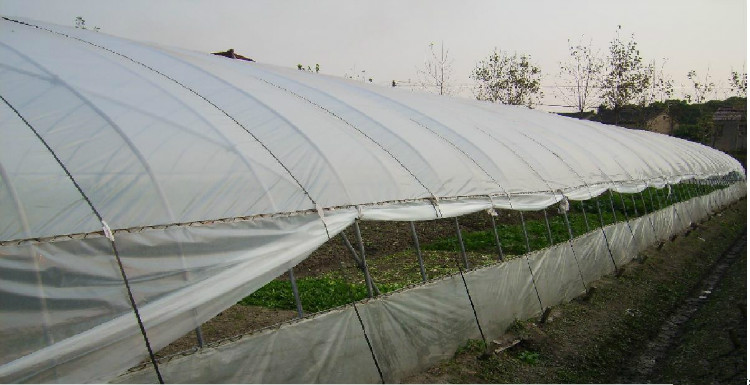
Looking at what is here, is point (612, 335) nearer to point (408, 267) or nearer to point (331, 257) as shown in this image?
point (408, 267)

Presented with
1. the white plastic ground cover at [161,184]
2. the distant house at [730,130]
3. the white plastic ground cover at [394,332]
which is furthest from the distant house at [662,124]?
the white plastic ground cover at [161,184]

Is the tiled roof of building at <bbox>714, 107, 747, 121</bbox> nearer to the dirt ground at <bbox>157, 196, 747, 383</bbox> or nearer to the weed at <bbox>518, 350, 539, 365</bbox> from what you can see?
the dirt ground at <bbox>157, 196, 747, 383</bbox>

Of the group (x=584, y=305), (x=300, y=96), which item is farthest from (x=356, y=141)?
(x=584, y=305)

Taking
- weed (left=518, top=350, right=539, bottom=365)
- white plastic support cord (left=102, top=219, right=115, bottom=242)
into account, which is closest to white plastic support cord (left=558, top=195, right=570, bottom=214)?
weed (left=518, top=350, right=539, bottom=365)

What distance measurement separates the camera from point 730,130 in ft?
208

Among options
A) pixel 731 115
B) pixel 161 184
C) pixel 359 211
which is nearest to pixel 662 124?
pixel 731 115

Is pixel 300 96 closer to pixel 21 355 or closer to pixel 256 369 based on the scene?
pixel 256 369

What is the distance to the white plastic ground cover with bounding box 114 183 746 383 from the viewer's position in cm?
535

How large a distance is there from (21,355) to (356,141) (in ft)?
16.8

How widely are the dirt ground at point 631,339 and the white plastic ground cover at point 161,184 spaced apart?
2062 millimetres

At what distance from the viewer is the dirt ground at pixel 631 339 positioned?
7.82 meters

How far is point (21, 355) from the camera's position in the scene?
413 cm

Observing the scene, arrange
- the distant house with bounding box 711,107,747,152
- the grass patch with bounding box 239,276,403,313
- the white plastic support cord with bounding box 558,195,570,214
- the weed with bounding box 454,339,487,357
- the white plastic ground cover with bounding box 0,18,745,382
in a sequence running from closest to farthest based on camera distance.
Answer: the white plastic ground cover with bounding box 0,18,745,382
the weed with bounding box 454,339,487,357
the grass patch with bounding box 239,276,403,313
the white plastic support cord with bounding box 558,195,570,214
the distant house with bounding box 711,107,747,152

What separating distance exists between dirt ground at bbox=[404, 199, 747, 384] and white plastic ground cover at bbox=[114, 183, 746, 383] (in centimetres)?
28
